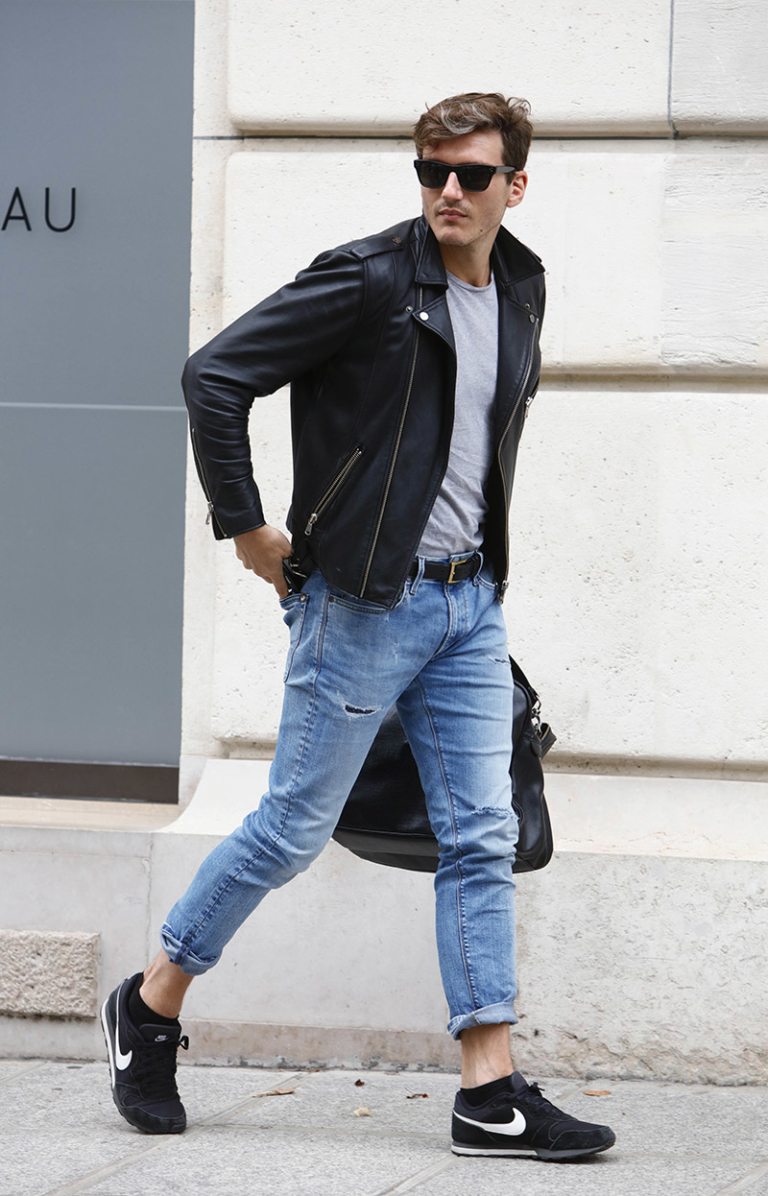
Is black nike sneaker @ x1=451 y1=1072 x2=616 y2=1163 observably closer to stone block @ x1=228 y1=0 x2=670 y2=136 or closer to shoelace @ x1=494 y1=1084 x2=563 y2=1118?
shoelace @ x1=494 y1=1084 x2=563 y2=1118

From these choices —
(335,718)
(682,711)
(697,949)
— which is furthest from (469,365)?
(697,949)

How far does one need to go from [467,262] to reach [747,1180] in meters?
1.94

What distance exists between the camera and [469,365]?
2.89 m

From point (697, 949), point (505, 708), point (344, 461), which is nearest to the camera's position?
point (344, 461)

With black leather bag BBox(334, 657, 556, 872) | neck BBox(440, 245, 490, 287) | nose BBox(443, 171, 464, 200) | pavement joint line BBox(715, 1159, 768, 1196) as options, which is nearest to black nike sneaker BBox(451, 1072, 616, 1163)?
pavement joint line BBox(715, 1159, 768, 1196)

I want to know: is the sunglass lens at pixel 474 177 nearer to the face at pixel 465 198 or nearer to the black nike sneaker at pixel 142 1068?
the face at pixel 465 198

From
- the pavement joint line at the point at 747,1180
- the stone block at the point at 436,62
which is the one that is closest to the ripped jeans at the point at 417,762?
the pavement joint line at the point at 747,1180

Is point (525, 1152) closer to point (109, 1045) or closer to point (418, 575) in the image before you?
point (109, 1045)

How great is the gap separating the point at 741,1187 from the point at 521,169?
209cm

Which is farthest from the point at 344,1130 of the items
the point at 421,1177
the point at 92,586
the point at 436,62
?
the point at 436,62

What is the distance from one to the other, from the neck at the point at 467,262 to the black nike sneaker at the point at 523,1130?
166 cm

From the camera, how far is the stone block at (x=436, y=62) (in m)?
3.78

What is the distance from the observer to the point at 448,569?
291 cm

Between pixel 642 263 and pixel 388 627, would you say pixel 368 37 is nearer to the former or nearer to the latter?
pixel 642 263
